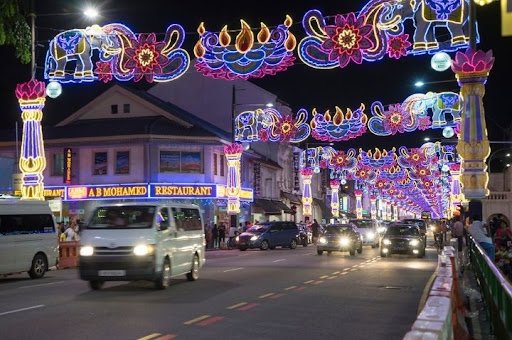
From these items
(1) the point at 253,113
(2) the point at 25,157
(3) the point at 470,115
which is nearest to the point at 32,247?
(2) the point at 25,157

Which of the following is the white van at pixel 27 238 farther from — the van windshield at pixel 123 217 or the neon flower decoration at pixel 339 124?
the neon flower decoration at pixel 339 124

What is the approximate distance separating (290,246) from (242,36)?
21575 millimetres

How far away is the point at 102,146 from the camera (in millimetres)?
44969

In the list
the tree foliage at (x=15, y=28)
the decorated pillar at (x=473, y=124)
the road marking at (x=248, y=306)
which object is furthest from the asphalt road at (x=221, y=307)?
the tree foliage at (x=15, y=28)

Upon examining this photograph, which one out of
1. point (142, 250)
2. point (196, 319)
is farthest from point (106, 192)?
point (196, 319)

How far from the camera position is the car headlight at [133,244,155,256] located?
51.1ft

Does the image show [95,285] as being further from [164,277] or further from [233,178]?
[233,178]

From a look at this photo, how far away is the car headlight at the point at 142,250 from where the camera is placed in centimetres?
1557

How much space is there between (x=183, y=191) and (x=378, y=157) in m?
20.7

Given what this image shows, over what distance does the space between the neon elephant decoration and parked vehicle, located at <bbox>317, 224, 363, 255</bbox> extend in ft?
44.6

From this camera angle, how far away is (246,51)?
24.6 m

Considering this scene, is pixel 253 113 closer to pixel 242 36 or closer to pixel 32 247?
pixel 242 36

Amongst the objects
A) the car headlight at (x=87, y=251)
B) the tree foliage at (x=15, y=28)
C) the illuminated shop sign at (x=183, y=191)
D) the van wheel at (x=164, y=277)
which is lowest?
the van wheel at (x=164, y=277)

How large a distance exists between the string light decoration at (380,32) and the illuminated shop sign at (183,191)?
2142 cm
